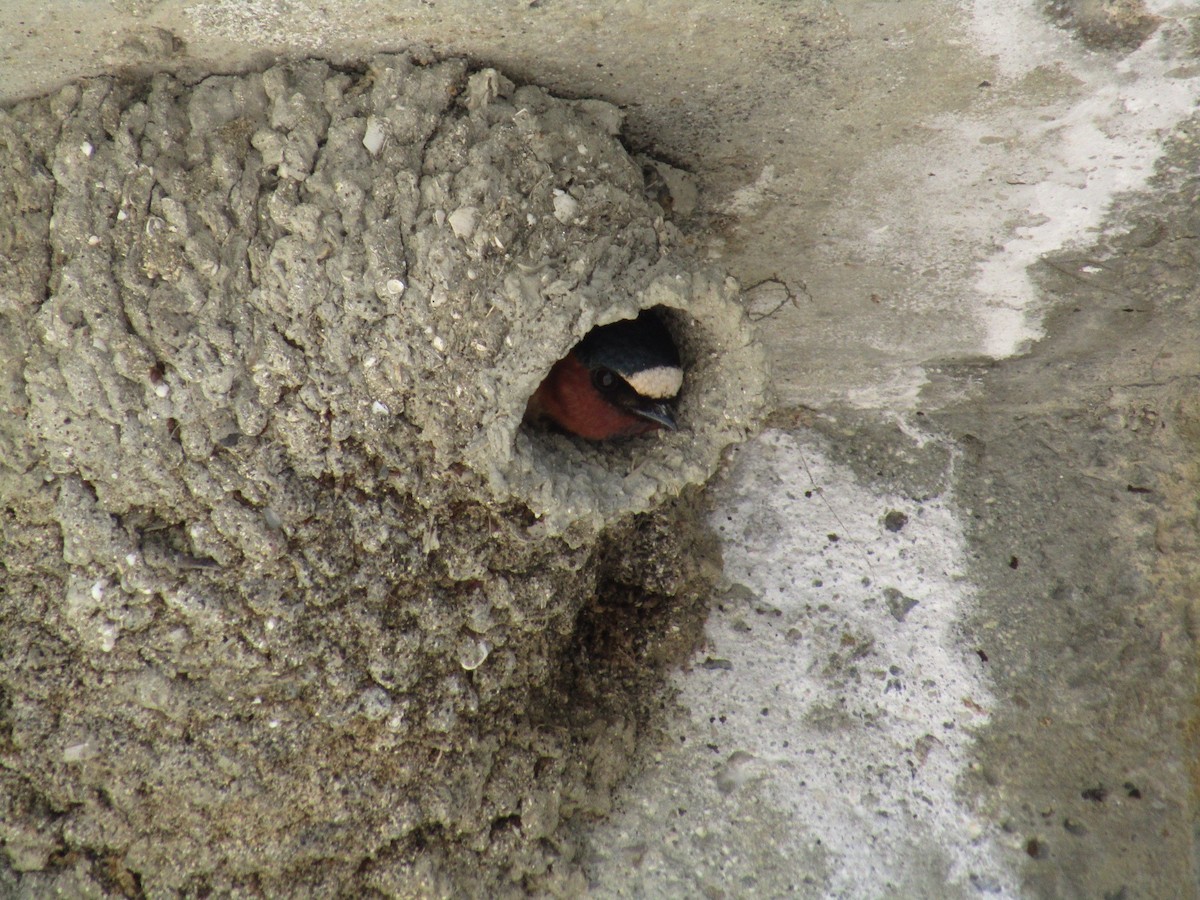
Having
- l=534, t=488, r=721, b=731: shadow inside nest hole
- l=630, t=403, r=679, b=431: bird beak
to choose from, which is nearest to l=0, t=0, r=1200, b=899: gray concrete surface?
l=534, t=488, r=721, b=731: shadow inside nest hole

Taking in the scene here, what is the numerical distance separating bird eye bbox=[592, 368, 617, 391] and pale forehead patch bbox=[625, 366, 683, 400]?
112mm

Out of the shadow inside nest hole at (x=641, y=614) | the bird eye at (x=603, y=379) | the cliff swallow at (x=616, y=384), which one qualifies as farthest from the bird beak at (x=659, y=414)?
the shadow inside nest hole at (x=641, y=614)

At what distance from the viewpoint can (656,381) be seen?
2.53 meters

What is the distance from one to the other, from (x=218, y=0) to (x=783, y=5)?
3.67 feet

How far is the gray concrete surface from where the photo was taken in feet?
7.18

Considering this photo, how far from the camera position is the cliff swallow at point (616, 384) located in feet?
8.36

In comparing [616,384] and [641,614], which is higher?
[616,384]

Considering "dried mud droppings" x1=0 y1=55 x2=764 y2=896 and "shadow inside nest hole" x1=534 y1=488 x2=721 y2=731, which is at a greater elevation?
"dried mud droppings" x1=0 y1=55 x2=764 y2=896

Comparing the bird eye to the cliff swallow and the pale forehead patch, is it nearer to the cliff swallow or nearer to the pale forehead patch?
the cliff swallow

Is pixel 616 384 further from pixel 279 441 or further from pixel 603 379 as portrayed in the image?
pixel 279 441

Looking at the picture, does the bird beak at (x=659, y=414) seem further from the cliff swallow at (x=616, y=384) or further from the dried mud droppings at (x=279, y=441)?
the dried mud droppings at (x=279, y=441)

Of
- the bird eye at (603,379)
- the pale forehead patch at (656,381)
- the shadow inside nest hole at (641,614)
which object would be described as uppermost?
the pale forehead patch at (656,381)

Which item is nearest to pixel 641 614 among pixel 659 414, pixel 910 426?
pixel 659 414

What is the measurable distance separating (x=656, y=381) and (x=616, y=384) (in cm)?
14
